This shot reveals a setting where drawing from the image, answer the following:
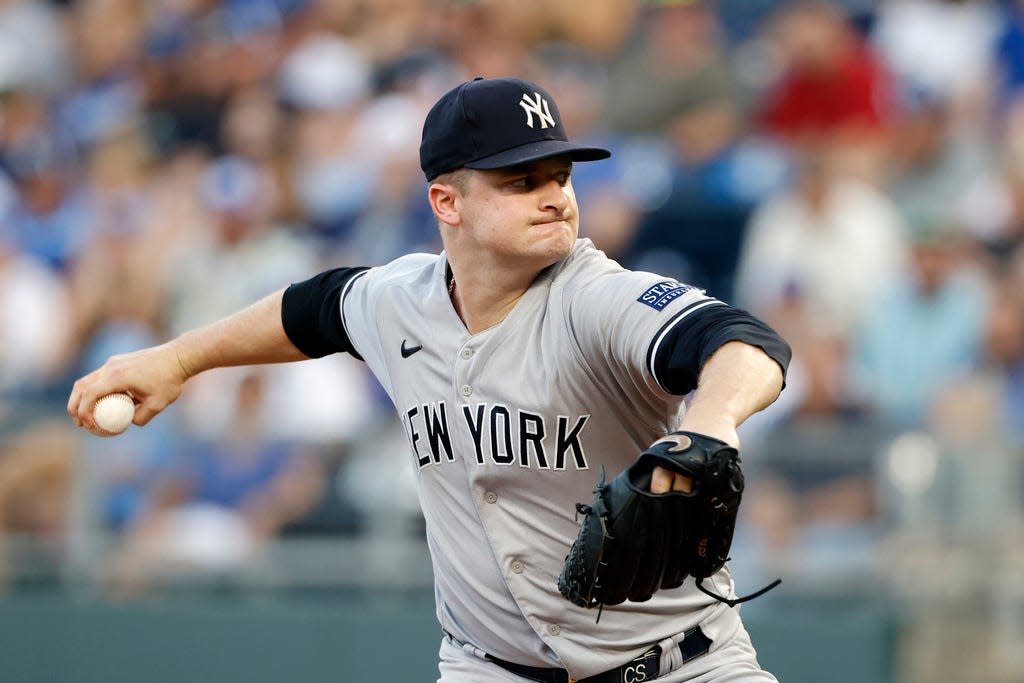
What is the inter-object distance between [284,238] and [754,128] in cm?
284

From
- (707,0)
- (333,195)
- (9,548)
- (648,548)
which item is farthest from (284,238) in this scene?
(648,548)

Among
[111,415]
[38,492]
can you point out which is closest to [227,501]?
[38,492]

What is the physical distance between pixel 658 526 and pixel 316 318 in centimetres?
157

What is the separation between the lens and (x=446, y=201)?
364 centimetres

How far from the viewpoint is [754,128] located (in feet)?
29.6

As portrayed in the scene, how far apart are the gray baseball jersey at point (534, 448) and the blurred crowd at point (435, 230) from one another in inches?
125

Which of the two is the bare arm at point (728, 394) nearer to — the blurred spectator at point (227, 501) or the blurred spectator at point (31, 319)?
the blurred spectator at point (227, 501)

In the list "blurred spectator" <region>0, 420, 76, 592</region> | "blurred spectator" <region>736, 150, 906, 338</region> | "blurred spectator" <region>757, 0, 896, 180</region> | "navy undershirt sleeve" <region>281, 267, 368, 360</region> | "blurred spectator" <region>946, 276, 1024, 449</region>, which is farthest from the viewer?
"blurred spectator" <region>757, 0, 896, 180</region>

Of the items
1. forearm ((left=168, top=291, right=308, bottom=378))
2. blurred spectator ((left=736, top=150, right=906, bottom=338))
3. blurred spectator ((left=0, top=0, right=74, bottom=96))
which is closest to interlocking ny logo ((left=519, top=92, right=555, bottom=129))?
forearm ((left=168, top=291, right=308, bottom=378))

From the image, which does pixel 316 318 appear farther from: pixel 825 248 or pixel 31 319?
pixel 31 319

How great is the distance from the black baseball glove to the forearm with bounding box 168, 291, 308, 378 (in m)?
1.40

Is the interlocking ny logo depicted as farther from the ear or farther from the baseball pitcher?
A: the ear

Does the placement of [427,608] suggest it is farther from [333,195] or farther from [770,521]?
[333,195]

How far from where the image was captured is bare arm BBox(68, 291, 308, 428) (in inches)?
157
